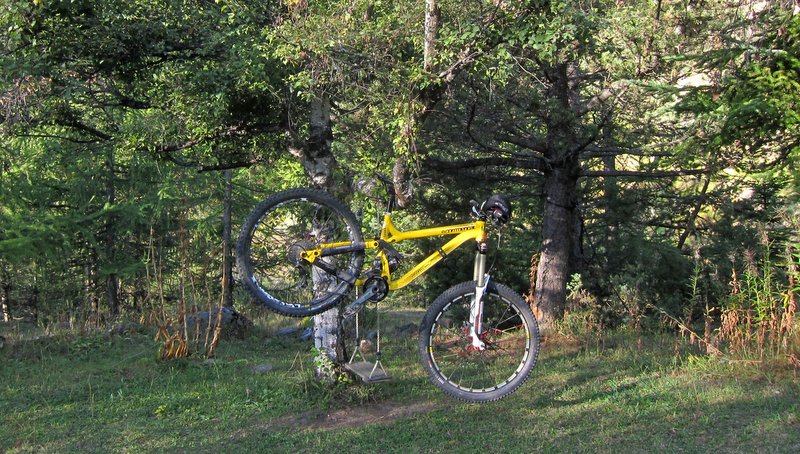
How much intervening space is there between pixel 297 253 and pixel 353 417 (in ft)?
6.35

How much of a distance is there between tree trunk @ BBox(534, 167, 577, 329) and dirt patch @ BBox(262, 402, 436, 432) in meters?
4.36

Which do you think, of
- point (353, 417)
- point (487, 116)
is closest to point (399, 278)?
point (353, 417)

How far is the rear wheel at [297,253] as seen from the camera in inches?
215

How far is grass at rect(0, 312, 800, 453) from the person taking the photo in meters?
5.80

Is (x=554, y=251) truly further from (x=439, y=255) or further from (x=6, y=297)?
(x=6, y=297)

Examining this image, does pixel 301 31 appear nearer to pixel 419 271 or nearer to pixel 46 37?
pixel 419 271

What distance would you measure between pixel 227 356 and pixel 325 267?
4.65m

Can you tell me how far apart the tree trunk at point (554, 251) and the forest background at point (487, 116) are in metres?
0.03

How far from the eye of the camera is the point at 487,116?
970 centimetres

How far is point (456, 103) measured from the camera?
31.2 ft

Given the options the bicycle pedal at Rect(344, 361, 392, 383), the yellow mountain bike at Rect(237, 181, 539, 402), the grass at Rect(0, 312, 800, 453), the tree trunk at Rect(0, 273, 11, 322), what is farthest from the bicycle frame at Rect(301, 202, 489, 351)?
the tree trunk at Rect(0, 273, 11, 322)

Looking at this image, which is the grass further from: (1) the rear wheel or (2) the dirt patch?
(1) the rear wheel

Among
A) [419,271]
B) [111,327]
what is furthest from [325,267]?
[111,327]

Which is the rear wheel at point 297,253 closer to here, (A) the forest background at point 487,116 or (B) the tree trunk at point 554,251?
(A) the forest background at point 487,116
